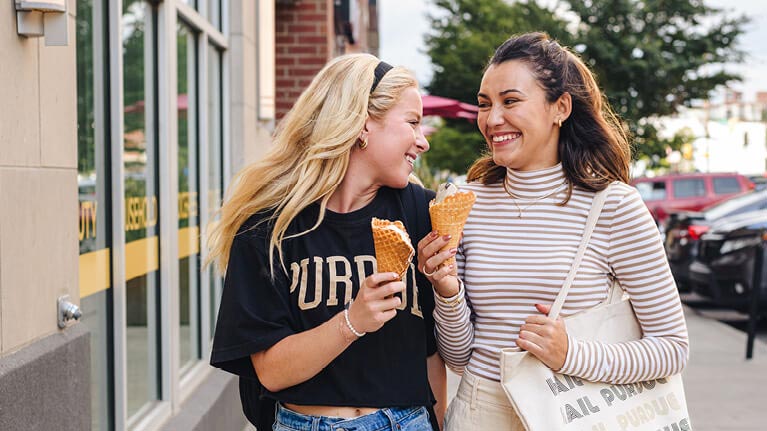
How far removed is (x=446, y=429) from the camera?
2.54 meters

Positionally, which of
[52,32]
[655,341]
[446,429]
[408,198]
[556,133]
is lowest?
[446,429]

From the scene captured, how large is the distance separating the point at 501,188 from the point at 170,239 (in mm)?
2557

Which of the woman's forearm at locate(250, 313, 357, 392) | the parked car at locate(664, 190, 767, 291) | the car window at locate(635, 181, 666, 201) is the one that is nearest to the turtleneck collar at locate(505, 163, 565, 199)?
the woman's forearm at locate(250, 313, 357, 392)

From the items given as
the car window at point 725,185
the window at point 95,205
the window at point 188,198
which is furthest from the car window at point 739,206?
the window at point 95,205

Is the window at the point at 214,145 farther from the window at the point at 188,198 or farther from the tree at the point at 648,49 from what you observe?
the tree at the point at 648,49

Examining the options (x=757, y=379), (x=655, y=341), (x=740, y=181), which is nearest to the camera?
(x=655, y=341)

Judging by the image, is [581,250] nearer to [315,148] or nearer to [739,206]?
[315,148]

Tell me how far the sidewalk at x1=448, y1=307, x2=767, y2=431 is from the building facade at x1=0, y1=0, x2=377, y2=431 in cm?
255

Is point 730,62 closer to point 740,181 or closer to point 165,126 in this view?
point 740,181

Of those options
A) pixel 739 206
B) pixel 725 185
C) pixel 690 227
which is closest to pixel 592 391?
pixel 690 227

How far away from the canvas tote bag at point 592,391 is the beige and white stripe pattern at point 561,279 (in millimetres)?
29

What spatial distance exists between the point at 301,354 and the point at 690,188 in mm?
19893

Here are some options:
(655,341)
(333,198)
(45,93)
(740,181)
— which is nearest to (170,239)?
(45,93)

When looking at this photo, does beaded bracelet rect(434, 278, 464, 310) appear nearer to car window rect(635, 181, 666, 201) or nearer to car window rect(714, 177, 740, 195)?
car window rect(635, 181, 666, 201)
